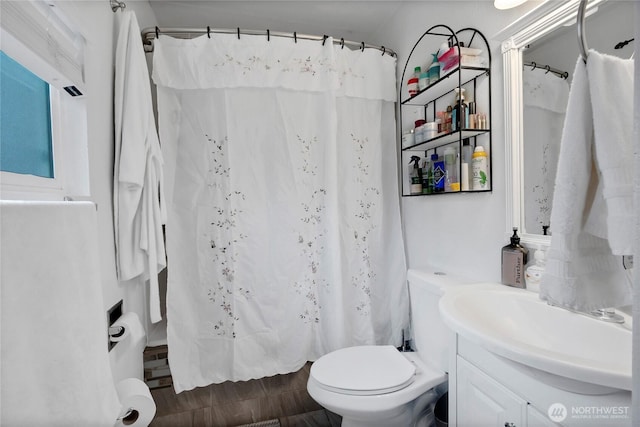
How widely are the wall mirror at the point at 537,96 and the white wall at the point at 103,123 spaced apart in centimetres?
156

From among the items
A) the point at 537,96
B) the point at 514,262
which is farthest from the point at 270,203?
the point at 537,96

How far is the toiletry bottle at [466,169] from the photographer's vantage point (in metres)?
1.37

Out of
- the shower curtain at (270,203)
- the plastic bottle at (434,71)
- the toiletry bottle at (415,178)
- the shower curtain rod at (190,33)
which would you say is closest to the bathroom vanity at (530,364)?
the toiletry bottle at (415,178)

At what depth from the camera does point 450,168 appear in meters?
1.50

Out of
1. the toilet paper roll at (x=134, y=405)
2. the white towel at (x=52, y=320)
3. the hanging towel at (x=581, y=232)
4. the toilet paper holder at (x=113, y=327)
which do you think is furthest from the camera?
the toilet paper holder at (x=113, y=327)

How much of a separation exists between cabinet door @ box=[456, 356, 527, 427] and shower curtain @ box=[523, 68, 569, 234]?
1.92 feet

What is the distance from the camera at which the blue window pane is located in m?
0.78

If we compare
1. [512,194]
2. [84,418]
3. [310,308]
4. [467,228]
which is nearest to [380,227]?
[467,228]

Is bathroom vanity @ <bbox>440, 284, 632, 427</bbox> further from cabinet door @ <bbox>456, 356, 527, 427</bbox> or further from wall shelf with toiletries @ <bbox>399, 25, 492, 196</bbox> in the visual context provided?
A: wall shelf with toiletries @ <bbox>399, 25, 492, 196</bbox>

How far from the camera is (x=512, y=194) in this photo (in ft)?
3.99

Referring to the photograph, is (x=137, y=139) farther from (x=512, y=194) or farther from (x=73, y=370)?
(x=512, y=194)

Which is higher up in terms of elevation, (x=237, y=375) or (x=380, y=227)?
(x=380, y=227)

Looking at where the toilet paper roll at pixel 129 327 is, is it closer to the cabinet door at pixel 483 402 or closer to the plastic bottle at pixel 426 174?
the cabinet door at pixel 483 402

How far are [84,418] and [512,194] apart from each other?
4.82 ft
